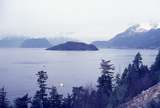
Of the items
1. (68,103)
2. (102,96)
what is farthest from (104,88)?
(68,103)

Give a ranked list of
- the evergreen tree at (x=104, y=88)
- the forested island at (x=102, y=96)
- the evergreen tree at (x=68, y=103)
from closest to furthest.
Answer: the forested island at (x=102, y=96) → the evergreen tree at (x=104, y=88) → the evergreen tree at (x=68, y=103)

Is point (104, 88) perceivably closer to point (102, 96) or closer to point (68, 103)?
point (102, 96)

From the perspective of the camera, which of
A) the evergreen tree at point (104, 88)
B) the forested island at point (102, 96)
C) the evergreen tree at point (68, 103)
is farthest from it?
the evergreen tree at point (68, 103)

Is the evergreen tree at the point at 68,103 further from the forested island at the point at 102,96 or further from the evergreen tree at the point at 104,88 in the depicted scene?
the evergreen tree at the point at 104,88

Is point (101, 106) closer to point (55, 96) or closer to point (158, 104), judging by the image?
point (55, 96)

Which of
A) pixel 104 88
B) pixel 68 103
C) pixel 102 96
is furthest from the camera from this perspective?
pixel 104 88

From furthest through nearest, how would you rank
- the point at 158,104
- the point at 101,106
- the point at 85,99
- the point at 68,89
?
1. the point at 68,89
2. the point at 85,99
3. the point at 101,106
4. the point at 158,104

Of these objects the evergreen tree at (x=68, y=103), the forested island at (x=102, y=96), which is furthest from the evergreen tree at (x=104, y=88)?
the evergreen tree at (x=68, y=103)

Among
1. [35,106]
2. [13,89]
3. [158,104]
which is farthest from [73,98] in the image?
[13,89]

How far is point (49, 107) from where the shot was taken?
41125 millimetres

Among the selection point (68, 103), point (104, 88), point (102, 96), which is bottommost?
point (68, 103)

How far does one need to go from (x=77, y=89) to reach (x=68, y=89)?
22.9 metres

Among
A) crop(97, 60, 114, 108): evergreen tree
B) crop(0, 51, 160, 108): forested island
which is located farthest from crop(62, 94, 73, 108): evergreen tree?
crop(97, 60, 114, 108): evergreen tree

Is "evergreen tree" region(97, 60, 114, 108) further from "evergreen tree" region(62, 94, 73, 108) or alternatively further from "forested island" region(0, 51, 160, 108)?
"evergreen tree" region(62, 94, 73, 108)
